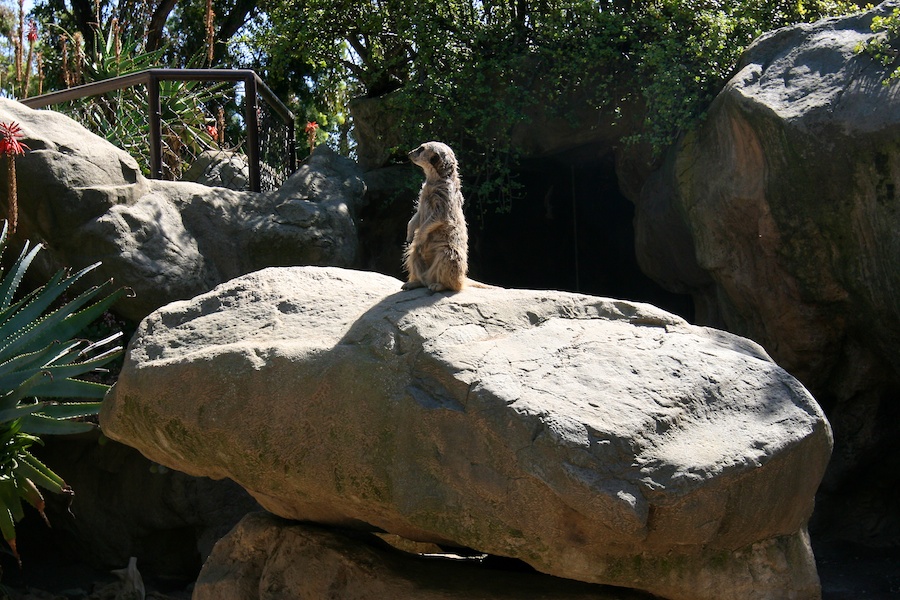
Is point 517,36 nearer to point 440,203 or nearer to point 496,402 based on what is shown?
point 440,203

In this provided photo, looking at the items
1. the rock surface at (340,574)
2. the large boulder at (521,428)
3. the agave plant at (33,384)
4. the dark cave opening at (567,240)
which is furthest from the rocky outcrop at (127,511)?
the dark cave opening at (567,240)

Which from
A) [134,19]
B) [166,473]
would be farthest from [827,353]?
[134,19]

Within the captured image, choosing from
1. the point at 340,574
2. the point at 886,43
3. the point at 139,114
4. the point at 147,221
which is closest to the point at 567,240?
the point at 139,114

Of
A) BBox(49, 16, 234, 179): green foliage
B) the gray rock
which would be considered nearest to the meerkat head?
BBox(49, 16, 234, 179): green foliage

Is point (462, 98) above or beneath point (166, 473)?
above

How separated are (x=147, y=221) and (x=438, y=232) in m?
2.91

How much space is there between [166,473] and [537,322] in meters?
3.79

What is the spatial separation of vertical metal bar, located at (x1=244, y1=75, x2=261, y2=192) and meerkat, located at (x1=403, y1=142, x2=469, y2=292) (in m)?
2.85

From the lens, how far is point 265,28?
9492 mm

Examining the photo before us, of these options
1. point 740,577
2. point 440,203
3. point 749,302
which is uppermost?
point 440,203

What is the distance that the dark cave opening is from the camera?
32.7 feet

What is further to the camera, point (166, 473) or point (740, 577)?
point (166, 473)

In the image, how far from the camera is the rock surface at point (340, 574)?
4285 millimetres

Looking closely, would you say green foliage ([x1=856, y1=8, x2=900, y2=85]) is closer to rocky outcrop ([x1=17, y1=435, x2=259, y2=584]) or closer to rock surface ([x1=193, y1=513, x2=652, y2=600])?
rock surface ([x1=193, y1=513, x2=652, y2=600])
